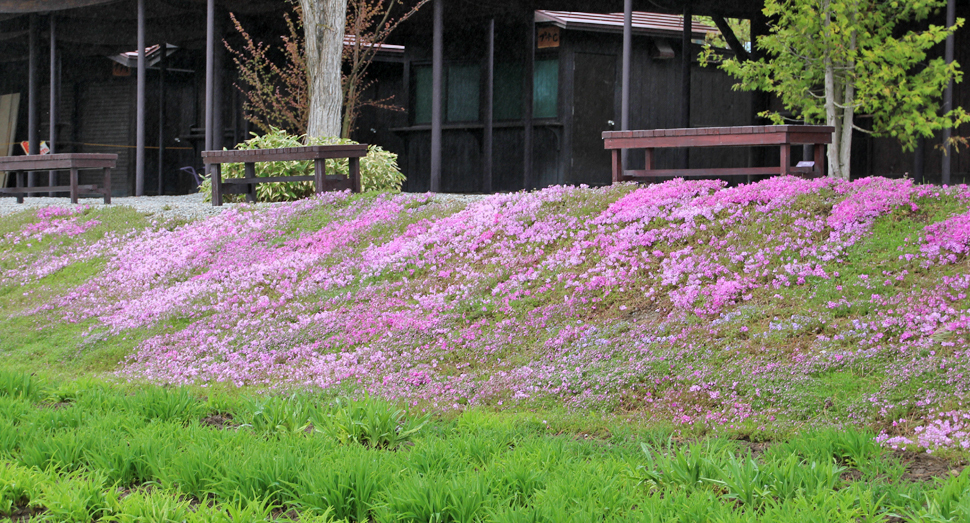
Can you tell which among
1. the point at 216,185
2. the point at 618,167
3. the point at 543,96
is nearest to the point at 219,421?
the point at 618,167

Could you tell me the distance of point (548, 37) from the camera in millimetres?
16047

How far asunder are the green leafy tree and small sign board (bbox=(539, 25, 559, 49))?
4.09 metres

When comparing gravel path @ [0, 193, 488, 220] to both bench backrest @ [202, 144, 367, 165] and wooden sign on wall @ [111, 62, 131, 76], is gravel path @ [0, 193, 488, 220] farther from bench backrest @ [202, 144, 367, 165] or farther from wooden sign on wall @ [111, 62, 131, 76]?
wooden sign on wall @ [111, 62, 131, 76]

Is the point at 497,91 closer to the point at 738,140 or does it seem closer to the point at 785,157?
the point at 738,140

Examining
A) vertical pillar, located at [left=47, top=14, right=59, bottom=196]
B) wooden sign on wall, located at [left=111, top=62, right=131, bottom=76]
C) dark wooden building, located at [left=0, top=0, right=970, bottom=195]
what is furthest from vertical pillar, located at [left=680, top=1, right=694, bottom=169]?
wooden sign on wall, located at [left=111, top=62, right=131, bottom=76]

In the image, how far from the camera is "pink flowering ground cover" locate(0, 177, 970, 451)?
4.92 m

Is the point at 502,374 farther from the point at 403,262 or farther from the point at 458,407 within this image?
the point at 403,262

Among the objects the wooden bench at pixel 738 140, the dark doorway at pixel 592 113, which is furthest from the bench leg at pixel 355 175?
the dark doorway at pixel 592 113

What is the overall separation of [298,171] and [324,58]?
211cm

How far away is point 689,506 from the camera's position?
10.2 ft

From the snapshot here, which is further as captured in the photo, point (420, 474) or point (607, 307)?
point (607, 307)

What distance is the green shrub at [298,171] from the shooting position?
41.4ft

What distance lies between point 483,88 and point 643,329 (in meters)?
11.3

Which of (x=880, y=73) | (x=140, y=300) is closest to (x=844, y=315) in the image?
(x=140, y=300)
